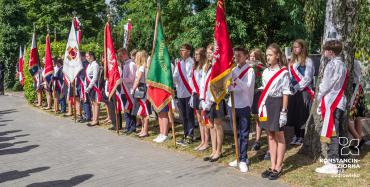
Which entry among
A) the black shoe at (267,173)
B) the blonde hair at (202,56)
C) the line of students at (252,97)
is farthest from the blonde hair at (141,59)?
the black shoe at (267,173)

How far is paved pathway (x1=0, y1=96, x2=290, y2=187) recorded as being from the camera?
19.9ft

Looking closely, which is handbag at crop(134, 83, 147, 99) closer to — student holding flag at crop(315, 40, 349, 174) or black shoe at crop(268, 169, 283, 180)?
black shoe at crop(268, 169, 283, 180)

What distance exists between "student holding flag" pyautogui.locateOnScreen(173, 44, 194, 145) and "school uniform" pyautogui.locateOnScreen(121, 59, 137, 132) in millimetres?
1366

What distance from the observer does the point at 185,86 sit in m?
8.33

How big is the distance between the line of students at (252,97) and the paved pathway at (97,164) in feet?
1.47

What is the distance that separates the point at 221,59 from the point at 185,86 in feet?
7.05

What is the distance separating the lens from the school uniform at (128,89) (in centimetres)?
954

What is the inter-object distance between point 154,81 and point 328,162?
3695 mm

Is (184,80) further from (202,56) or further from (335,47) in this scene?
(335,47)

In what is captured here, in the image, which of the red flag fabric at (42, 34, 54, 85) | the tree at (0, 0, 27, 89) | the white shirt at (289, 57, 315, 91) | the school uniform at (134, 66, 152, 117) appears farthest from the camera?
the tree at (0, 0, 27, 89)

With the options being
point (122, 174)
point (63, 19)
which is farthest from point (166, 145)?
point (63, 19)

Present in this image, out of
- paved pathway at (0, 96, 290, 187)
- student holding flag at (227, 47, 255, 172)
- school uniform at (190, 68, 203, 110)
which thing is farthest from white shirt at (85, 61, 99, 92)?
student holding flag at (227, 47, 255, 172)

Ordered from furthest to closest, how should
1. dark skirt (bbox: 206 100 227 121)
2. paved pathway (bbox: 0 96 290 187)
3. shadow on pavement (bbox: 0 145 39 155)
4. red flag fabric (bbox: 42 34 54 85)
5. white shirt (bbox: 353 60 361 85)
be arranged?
red flag fabric (bbox: 42 34 54 85)
shadow on pavement (bbox: 0 145 39 155)
dark skirt (bbox: 206 100 227 121)
white shirt (bbox: 353 60 361 85)
paved pathway (bbox: 0 96 290 187)

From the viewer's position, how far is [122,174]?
6.43 meters
